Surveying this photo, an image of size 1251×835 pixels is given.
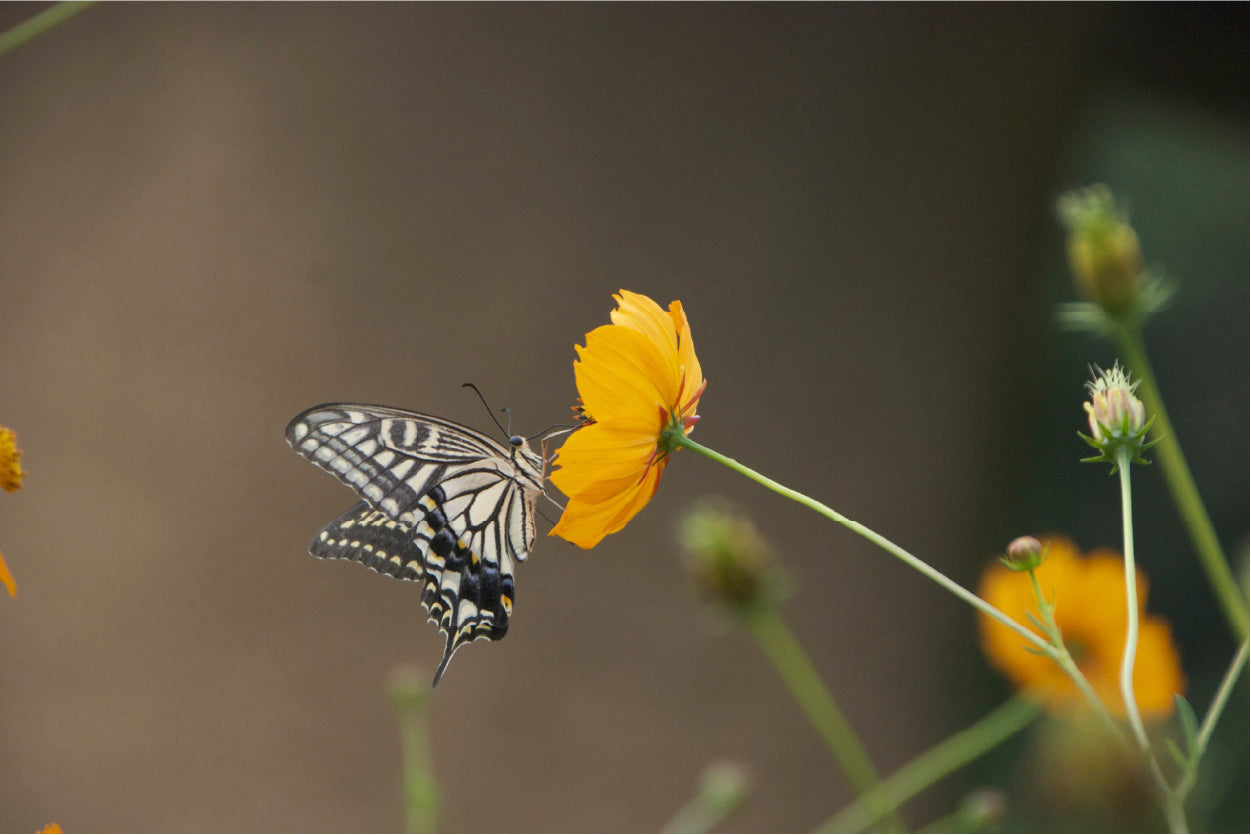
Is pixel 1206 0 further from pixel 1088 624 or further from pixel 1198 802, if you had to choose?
pixel 1198 802

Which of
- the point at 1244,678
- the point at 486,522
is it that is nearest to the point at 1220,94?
the point at 1244,678

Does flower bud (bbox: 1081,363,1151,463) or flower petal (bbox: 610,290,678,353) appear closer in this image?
flower bud (bbox: 1081,363,1151,463)

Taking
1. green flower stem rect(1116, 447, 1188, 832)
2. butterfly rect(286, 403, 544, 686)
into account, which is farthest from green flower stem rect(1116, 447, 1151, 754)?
butterfly rect(286, 403, 544, 686)

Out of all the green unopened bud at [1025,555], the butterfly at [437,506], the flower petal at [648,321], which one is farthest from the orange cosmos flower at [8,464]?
the green unopened bud at [1025,555]

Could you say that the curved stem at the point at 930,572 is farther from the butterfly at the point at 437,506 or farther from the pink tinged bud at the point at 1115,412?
the butterfly at the point at 437,506

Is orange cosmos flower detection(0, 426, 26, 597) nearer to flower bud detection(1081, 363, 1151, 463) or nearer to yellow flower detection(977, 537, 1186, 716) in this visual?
flower bud detection(1081, 363, 1151, 463)

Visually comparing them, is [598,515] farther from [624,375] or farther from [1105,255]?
[1105,255]
